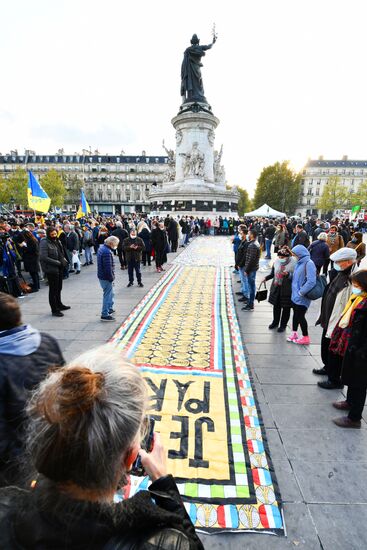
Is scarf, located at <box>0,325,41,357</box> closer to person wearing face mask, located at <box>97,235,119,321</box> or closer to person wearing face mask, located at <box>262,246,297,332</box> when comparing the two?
person wearing face mask, located at <box>97,235,119,321</box>

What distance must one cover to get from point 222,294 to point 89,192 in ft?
285

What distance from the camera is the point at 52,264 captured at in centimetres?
685

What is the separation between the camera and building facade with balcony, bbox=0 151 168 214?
87125mm

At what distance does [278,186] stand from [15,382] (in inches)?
2829

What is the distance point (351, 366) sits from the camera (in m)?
3.32

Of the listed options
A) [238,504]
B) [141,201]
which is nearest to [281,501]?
[238,504]

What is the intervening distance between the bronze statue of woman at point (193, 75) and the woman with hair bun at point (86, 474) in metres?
35.6

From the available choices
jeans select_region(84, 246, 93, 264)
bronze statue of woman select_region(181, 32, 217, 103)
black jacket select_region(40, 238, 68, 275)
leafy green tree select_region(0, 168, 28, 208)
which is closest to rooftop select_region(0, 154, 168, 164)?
leafy green tree select_region(0, 168, 28, 208)

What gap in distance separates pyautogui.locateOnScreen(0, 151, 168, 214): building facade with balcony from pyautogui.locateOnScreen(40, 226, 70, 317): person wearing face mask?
8245 cm

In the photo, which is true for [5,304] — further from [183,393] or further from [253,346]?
[253,346]

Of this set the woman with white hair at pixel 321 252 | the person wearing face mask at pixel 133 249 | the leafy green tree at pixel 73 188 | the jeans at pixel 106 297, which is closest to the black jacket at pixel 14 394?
the jeans at pixel 106 297

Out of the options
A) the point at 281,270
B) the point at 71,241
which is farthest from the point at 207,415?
the point at 71,241

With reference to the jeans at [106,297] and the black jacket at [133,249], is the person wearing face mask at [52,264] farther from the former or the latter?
the black jacket at [133,249]

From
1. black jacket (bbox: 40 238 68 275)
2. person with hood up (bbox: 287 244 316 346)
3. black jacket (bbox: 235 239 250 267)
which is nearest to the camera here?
person with hood up (bbox: 287 244 316 346)
